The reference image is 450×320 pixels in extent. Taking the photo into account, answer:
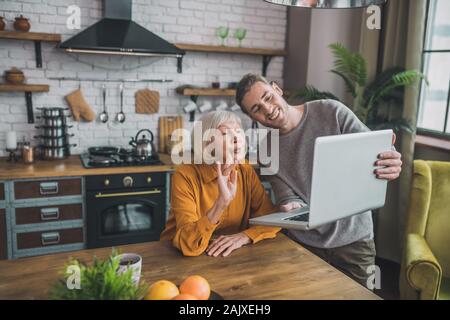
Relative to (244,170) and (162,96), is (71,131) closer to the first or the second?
(162,96)

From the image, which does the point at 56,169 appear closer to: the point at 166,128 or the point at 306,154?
the point at 166,128

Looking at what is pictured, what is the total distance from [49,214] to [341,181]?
2.33m

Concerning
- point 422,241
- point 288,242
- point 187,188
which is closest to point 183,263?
point 187,188

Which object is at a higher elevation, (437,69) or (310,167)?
(437,69)

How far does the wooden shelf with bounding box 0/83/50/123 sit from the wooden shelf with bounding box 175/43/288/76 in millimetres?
1139

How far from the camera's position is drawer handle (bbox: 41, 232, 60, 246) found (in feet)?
9.96

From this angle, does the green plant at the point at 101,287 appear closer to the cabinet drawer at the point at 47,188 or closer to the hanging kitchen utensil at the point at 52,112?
the cabinet drawer at the point at 47,188

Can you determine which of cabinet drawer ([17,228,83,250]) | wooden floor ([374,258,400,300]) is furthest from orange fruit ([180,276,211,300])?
wooden floor ([374,258,400,300])

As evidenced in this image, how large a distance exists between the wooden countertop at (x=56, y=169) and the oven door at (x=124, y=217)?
170 millimetres

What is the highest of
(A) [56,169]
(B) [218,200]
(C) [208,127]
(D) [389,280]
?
(C) [208,127]

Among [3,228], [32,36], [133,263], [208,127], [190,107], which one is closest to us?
[133,263]

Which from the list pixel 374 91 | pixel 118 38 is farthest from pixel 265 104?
pixel 118 38

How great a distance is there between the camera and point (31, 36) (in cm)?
316

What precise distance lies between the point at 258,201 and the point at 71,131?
226 centimetres
